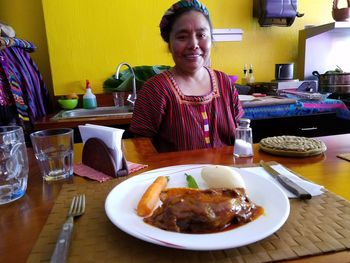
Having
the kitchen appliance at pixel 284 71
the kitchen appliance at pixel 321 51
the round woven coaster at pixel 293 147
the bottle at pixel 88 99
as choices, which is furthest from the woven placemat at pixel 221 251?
the kitchen appliance at pixel 321 51

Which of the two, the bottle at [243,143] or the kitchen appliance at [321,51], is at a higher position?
the kitchen appliance at [321,51]

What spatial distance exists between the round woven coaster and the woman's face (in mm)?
610

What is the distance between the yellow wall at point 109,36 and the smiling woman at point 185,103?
3.73ft

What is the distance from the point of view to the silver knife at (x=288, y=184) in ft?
1.96

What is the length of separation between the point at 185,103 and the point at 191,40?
0.30 metres

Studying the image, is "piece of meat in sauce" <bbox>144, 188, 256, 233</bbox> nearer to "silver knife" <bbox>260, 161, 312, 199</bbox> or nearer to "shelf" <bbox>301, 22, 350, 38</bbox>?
"silver knife" <bbox>260, 161, 312, 199</bbox>

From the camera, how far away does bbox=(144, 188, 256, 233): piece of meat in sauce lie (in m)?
0.48

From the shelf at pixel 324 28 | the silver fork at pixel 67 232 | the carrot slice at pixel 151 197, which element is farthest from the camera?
the shelf at pixel 324 28

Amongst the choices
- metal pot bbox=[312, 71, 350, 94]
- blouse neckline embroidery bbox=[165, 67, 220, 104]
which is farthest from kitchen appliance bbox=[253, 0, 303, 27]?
blouse neckline embroidery bbox=[165, 67, 220, 104]

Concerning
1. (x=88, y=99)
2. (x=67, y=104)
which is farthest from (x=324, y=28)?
(x=67, y=104)

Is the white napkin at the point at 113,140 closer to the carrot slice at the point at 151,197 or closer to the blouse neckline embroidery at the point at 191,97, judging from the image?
the carrot slice at the point at 151,197

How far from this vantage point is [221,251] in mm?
444

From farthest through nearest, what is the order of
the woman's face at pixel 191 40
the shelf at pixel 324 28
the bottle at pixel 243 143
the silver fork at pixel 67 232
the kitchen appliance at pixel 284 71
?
the kitchen appliance at pixel 284 71
the shelf at pixel 324 28
the woman's face at pixel 191 40
the bottle at pixel 243 143
the silver fork at pixel 67 232

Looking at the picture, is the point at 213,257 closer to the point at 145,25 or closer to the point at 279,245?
the point at 279,245
